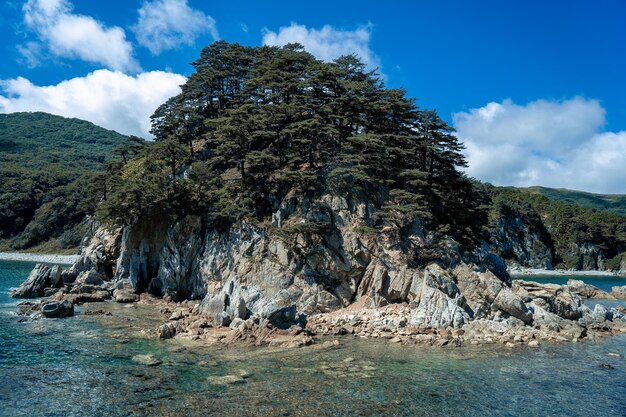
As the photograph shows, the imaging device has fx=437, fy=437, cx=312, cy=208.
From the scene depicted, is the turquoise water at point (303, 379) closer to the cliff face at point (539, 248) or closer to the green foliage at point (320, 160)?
the green foliage at point (320, 160)

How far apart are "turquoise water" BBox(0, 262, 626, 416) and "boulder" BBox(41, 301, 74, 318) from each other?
161 inches

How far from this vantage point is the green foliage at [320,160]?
42500 mm

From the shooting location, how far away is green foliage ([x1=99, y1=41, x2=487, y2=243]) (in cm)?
4250

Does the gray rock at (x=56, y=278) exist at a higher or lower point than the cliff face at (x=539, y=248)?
lower

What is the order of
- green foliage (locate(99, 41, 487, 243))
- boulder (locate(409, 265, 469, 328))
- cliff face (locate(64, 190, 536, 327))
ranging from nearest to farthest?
boulder (locate(409, 265, 469, 328)) < cliff face (locate(64, 190, 536, 327)) < green foliage (locate(99, 41, 487, 243))

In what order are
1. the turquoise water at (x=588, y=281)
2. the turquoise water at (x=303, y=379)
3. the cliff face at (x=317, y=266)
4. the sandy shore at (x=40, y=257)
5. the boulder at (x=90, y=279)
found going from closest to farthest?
the turquoise water at (x=303, y=379) → the cliff face at (x=317, y=266) → the boulder at (x=90, y=279) → the turquoise water at (x=588, y=281) → the sandy shore at (x=40, y=257)

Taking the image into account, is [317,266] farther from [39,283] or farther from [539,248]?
[539,248]

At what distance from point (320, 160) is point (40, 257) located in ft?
328

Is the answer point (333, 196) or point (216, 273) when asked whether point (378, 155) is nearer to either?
point (333, 196)

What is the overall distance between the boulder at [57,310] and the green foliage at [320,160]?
11.0 metres

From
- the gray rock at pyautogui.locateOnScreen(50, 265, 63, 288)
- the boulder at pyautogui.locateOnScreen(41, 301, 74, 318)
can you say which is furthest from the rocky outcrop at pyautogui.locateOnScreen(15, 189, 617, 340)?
the boulder at pyautogui.locateOnScreen(41, 301, 74, 318)

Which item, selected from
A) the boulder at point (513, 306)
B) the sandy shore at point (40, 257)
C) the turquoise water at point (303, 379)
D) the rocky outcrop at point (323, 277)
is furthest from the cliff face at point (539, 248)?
the sandy shore at point (40, 257)

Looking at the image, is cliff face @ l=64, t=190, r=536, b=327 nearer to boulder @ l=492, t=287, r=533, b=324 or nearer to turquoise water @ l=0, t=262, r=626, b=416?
boulder @ l=492, t=287, r=533, b=324

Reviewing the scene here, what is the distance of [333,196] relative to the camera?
138 ft
